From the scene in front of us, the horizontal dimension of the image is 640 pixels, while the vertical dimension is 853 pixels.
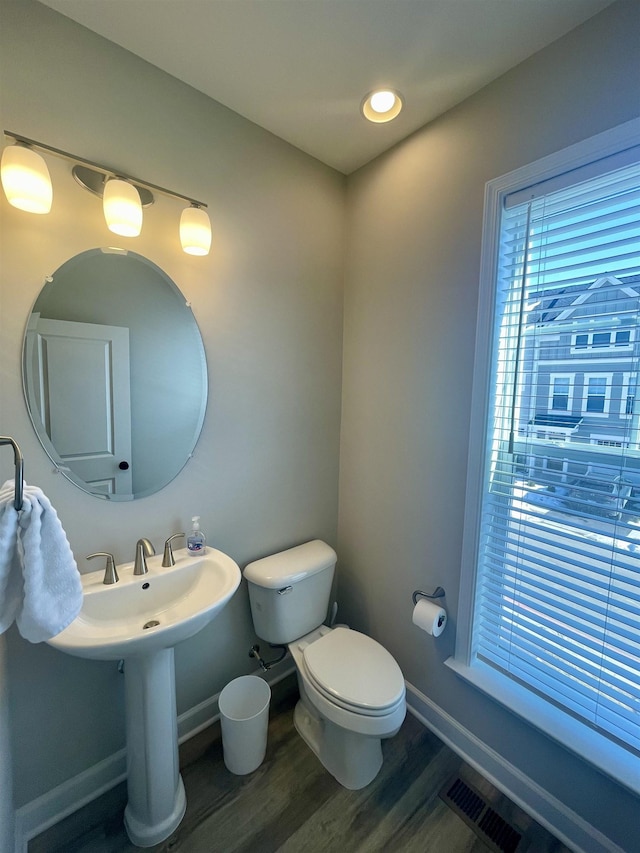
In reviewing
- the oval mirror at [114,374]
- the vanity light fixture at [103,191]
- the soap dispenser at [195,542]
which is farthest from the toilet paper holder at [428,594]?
the vanity light fixture at [103,191]

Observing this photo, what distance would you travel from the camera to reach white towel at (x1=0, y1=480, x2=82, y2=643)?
0.76 meters

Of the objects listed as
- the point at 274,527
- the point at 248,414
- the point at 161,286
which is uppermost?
the point at 161,286

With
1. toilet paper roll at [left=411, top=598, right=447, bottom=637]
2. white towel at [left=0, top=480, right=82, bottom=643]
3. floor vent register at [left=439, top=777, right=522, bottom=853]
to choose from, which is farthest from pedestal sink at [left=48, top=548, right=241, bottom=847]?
floor vent register at [left=439, top=777, right=522, bottom=853]

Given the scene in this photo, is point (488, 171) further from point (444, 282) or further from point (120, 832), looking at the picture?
point (120, 832)

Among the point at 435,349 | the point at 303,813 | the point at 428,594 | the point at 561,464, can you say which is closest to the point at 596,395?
the point at 561,464

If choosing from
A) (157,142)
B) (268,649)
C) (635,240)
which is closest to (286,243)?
(157,142)

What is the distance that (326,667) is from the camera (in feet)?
4.50

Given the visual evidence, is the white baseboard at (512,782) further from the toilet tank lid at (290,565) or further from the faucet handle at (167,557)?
the faucet handle at (167,557)

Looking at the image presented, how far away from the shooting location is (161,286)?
1294 mm

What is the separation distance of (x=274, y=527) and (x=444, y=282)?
1.33 metres

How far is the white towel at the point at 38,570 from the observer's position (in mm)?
760

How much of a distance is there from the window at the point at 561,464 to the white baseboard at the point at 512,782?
282 millimetres

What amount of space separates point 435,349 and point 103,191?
130 cm

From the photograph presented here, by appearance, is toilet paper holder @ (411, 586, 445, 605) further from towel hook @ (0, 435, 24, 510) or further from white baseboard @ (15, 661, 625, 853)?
towel hook @ (0, 435, 24, 510)
